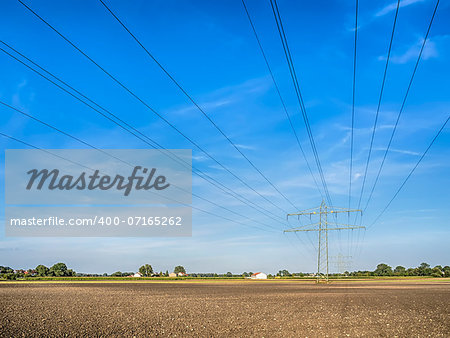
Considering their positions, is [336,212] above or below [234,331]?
above

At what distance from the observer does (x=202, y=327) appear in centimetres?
1513

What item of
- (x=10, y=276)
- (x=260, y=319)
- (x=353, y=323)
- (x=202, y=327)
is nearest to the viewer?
(x=202, y=327)

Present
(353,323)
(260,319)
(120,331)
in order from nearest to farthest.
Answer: (120,331) → (353,323) → (260,319)

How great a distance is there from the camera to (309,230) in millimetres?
89250

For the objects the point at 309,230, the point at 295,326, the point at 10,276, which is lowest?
the point at 10,276

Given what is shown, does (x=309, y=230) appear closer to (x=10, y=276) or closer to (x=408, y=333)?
(x=408, y=333)

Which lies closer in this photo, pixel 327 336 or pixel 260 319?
pixel 327 336

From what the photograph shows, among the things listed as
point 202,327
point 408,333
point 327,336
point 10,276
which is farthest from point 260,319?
point 10,276

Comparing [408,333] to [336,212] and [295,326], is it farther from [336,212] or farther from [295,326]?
[336,212]

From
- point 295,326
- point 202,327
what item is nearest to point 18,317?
point 202,327

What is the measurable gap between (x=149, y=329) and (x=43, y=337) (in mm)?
3710

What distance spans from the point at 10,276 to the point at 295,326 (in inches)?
5284

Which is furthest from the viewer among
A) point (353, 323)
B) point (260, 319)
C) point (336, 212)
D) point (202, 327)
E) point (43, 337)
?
point (336, 212)

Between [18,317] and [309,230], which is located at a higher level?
[309,230]
